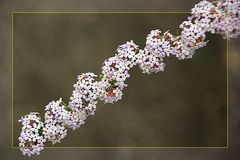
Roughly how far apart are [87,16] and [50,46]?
23.1 inches

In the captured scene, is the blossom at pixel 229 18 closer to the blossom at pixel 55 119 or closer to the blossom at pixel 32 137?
the blossom at pixel 55 119

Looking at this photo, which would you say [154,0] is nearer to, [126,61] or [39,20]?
[39,20]

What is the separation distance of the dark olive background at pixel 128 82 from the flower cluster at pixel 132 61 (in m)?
3.99

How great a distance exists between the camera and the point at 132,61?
230 cm

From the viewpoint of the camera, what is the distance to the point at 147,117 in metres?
6.41

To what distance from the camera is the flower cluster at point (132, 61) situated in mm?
Result: 2188

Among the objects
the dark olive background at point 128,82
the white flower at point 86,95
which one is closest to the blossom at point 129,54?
the white flower at point 86,95

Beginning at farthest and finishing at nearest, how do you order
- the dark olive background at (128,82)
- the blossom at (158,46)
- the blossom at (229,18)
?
the dark olive background at (128,82), the blossom at (158,46), the blossom at (229,18)

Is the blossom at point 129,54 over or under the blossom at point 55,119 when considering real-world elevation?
over

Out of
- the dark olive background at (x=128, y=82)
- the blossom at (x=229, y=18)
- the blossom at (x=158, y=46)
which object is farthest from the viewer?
the dark olive background at (x=128, y=82)

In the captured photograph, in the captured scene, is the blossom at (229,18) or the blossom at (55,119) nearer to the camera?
the blossom at (229,18)

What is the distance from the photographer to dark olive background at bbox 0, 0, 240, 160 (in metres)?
6.36

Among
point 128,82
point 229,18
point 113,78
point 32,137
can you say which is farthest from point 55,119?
point 128,82

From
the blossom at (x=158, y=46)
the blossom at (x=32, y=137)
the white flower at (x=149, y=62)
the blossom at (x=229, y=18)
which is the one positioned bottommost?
the blossom at (x=32, y=137)
